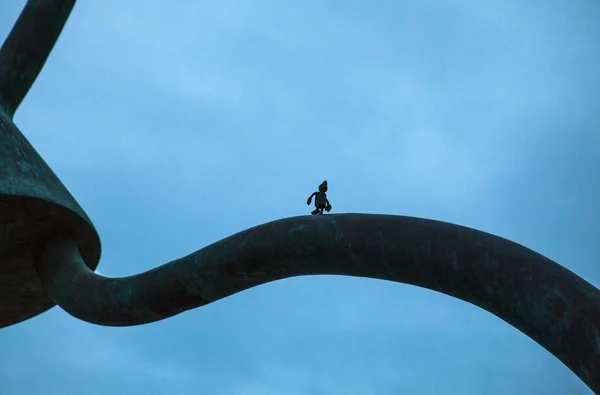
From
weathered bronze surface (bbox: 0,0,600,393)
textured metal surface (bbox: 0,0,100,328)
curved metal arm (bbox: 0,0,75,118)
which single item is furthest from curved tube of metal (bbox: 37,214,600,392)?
curved metal arm (bbox: 0,0,75,118)

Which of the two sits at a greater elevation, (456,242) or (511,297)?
(456,242)

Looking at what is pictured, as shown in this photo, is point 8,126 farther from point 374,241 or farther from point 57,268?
point 374,241

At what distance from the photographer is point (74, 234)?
715 centimetres

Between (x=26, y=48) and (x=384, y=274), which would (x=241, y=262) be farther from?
(x=26, y=48)

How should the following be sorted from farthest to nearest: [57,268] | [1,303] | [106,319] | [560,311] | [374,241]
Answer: [1,303], [57,268], [106,319], [374,241], [560,311]

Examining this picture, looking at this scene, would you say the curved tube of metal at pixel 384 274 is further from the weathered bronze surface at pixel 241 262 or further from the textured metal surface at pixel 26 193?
the textured metal surface at pixel 26 193

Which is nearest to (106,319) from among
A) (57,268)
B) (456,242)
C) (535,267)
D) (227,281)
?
(57,268)

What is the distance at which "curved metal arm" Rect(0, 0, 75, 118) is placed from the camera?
7969mm

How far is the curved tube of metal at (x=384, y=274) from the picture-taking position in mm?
3740

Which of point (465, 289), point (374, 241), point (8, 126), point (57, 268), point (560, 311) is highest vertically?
point (8, 126)

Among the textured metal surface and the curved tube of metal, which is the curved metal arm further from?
the curved tube of metal

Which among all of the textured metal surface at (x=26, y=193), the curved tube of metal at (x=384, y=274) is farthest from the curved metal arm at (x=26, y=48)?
the curved tube of metal at (x=384, y=274)

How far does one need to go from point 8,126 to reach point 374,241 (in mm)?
4109

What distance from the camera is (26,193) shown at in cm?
627
